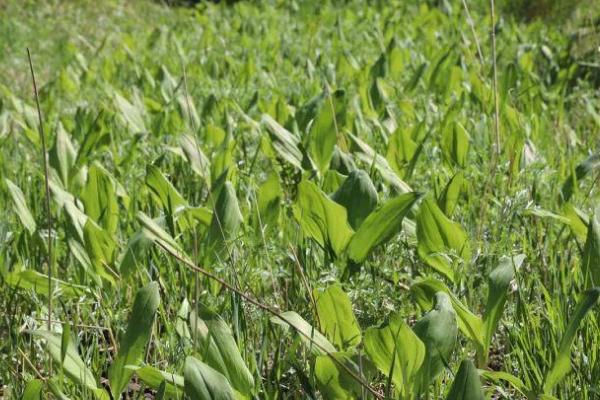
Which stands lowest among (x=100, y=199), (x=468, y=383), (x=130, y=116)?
(x=130, y=116)

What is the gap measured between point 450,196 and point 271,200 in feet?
1.36

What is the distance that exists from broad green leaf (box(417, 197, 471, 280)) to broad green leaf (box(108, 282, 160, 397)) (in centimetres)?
61

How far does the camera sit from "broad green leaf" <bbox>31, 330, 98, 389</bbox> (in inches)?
64.0

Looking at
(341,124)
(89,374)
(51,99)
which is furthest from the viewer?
(51,99)

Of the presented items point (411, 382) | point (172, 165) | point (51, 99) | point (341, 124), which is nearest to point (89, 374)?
point (411, 382)

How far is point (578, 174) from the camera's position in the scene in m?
2.50

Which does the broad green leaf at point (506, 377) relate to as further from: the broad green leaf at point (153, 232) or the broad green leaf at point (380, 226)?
the broad green leaf at point (153, 232)

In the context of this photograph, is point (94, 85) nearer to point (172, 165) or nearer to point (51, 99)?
point (51, 99)

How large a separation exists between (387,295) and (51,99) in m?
2.53

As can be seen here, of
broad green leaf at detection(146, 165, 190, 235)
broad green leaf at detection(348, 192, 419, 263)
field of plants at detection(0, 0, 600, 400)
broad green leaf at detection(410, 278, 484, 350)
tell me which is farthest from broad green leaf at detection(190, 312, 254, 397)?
broad green leaf at detection(146, 165, 190, 235)

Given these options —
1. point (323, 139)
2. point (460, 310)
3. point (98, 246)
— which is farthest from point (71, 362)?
point (323, 139)

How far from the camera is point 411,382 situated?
1587 mm

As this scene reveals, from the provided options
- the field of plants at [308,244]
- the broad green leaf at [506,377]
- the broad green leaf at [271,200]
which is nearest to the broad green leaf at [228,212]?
the field of plants at [308,244]

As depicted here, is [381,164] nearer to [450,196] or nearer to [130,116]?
[450,196]
